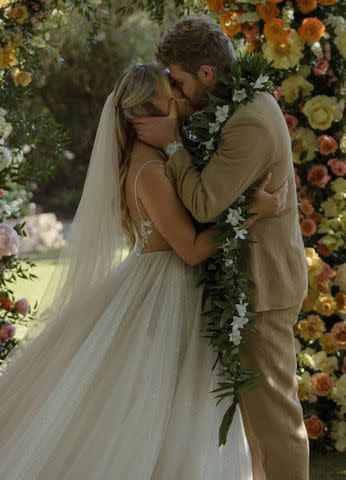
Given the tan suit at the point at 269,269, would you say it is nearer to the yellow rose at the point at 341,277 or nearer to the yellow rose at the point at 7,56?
the yellow rose at the point at 341,277

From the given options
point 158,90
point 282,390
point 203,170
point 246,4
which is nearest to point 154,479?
point 282,390

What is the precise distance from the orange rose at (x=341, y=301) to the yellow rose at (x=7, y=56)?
1.92 metres

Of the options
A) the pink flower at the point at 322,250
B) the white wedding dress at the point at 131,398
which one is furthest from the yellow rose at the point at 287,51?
the white wedding dress at the point at 131,398

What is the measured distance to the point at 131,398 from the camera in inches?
125

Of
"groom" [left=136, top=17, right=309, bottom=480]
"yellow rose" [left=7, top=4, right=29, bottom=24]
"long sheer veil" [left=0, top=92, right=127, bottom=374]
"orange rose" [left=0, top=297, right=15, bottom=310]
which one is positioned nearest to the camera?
"groom" [left=136, top=17, right=309, bottom=480]

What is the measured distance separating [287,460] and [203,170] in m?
1.07

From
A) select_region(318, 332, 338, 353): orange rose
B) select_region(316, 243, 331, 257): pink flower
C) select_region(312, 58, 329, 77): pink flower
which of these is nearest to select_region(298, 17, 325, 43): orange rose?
select_region(312, 58, 329, 77): pink flower

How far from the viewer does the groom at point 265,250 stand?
3.12 m

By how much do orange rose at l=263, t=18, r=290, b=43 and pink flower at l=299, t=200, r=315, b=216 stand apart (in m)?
0.78

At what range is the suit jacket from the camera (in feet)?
9.93

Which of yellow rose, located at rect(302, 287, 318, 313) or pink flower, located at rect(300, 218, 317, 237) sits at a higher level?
pink flower, located at rect(300, 218, 317, 237)

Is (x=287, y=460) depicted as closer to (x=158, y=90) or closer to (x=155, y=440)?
(x=155, y=440)

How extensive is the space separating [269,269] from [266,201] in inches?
9.7

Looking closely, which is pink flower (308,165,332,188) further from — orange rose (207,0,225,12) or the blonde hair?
the blonde hair
